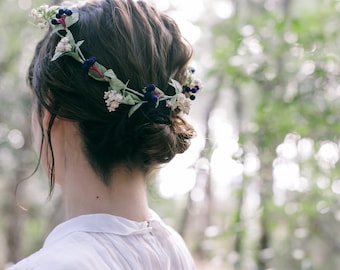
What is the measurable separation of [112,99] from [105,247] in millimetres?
209

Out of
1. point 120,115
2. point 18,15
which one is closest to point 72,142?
point 120,115

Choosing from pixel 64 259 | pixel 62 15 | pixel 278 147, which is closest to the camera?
pixel 64 259

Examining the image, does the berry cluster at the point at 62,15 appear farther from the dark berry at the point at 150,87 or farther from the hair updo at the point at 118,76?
the dark berry at the point at 150,87

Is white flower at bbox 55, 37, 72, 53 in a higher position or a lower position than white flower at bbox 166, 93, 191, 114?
higher

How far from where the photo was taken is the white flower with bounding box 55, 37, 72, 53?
0.79m

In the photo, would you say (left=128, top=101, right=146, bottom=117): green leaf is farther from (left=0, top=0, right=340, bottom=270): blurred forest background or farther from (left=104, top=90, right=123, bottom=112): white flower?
(left=0, top=0, right=340, bottom=270): blurred forest background

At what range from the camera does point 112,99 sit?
77 cm

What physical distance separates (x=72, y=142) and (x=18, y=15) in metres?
2.46

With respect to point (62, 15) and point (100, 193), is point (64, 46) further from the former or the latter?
point (100, 193)

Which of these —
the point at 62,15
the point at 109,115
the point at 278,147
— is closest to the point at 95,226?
the point at 109,115

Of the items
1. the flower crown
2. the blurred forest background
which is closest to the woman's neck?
the flower crown

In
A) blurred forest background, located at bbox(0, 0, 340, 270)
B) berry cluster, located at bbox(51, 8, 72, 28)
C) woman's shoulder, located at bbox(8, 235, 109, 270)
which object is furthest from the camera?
blurred forest background, located at bbox(0, 0, 340, 270)

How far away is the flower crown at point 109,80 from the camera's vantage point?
30.8 inches

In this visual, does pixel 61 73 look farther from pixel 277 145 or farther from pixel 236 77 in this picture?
pixel 277 145
